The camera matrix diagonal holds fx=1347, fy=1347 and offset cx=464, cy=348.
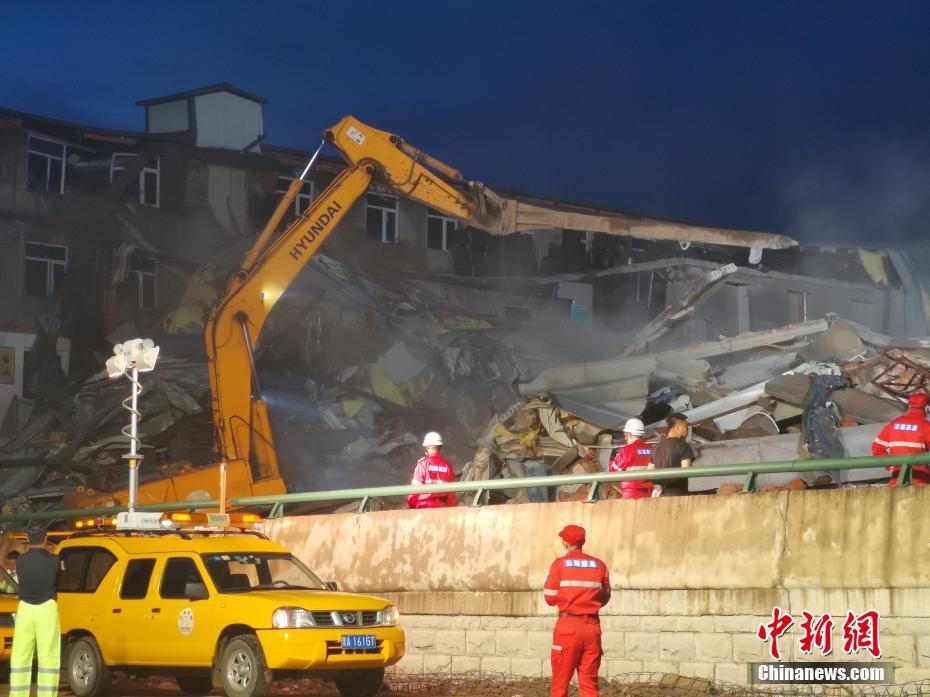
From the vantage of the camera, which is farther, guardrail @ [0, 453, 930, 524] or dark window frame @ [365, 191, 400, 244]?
dark window frame @ [365, 191, 400, 244]

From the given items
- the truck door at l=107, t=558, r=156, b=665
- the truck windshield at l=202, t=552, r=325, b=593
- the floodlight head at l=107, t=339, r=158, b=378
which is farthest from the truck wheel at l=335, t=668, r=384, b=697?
the floodlight head at l=107, t=339, r=158, b=378

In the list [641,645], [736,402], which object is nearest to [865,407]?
[736,402]

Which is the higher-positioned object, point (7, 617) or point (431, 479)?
point (431, 479)

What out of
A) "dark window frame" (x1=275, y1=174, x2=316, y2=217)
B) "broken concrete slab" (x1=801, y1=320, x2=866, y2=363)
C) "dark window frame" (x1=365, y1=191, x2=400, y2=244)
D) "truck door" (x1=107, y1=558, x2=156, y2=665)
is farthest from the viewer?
"dark window frame" (x1=365, y1=191, x2=400, y2=244)

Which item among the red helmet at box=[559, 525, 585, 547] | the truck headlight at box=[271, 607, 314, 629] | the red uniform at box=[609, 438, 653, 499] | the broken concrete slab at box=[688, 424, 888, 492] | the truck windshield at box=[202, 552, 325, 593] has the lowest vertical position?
the truck headlight at box=[271, 607, 314, 629]

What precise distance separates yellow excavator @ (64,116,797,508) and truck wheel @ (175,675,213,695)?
699 centimetres

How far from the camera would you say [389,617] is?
12852mm

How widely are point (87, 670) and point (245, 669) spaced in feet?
7.43

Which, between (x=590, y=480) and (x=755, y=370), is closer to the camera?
(x=590, y=480)

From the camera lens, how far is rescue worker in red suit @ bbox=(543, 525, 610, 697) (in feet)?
34.0

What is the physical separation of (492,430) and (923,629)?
16219 millimetres

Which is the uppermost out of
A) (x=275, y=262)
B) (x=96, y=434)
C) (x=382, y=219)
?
(x=382, y=219)

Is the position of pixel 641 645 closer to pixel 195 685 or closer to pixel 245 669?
pixel 245 669

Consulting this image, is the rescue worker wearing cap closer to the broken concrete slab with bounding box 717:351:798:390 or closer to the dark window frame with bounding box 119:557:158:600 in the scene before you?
the dark window frame with bounding box 119:557:158:600
